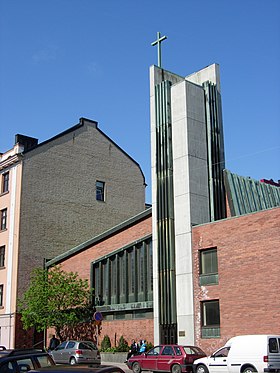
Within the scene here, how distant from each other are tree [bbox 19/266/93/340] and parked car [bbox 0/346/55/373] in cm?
2468

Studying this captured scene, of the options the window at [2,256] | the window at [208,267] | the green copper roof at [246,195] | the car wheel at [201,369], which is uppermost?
the green copper roof at [246,195]

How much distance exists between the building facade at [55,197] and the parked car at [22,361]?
3011cm

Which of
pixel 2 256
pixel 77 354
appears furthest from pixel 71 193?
pixel 77 354

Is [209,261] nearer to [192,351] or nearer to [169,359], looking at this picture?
[192,351]

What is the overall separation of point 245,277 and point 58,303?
16.0m

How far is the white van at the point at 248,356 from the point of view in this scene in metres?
20.2

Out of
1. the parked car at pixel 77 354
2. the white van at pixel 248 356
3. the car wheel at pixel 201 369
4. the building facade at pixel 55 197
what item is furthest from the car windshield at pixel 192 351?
the building facade at pixel 55 197

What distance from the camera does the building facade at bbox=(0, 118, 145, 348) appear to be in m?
42.4

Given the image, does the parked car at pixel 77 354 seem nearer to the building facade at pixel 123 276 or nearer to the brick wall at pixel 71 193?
the building facade at pixel 123 276

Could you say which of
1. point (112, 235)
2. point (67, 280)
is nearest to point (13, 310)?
point (67, 280)

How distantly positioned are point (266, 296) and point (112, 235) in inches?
575

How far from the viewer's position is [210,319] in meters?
27.5

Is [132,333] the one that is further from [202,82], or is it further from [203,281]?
[202,82]

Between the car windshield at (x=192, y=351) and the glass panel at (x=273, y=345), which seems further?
the car windshield at (x=192, y=351)
